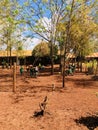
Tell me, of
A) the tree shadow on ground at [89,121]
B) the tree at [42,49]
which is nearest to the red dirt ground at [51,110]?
the tree shadow on ground at [89,121]

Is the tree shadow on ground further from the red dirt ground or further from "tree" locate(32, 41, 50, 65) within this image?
"tree" locate(32, 41, 50, 65)

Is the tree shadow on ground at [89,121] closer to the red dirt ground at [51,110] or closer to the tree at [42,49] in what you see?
the red dirt ground at [51,110]

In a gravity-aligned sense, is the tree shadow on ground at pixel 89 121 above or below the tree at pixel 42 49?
below

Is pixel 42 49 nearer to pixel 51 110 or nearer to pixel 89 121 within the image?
pixel 51 110

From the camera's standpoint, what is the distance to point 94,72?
3250 cm

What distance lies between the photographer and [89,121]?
1255 centimetres

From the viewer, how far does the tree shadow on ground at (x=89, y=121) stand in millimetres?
12077

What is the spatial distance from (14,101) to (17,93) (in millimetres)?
2223

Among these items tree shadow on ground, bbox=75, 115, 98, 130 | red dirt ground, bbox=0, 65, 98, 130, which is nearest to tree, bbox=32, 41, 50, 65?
red dirt ground, bbox=0, 65, 98, 130

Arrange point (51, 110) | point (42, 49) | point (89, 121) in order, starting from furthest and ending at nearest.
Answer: point (42, 49)
point (51, 110)
point (89, 121)

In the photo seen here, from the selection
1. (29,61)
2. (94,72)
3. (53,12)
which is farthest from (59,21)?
(29,61)

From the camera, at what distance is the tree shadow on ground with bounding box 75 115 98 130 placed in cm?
1208

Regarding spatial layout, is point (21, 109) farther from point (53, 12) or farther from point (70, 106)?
point (53, 12)

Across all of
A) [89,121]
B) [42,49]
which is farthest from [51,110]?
[42,49]
